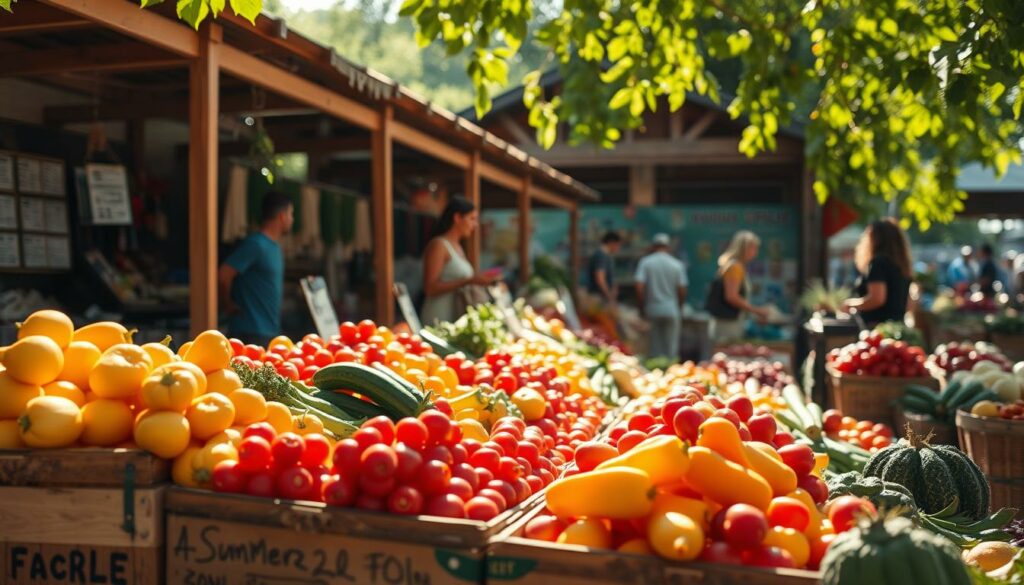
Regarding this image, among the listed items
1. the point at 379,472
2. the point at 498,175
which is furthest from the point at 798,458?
the point at 498,175

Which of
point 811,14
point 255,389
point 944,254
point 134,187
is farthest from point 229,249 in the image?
point 944,254

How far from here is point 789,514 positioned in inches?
92.1

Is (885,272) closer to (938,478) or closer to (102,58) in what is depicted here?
(938,478)

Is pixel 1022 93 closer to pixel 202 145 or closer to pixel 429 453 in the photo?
pixel 429 453

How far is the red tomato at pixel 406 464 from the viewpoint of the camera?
2.42 metres

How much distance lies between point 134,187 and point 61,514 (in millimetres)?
7360

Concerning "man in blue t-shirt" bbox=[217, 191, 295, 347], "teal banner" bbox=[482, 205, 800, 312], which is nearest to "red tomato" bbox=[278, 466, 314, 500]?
"man in blue t-shirt" bbox=[217, 191, 295, 347]

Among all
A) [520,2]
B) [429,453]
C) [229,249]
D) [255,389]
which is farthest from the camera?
[229,249]

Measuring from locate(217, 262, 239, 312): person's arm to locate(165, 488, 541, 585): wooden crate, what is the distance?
3.80 m

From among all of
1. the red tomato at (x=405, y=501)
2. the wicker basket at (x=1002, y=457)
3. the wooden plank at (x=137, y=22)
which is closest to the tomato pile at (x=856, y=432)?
the wicker basket at (x=1002, y=457)

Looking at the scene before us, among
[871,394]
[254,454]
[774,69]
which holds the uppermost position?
[774,69]

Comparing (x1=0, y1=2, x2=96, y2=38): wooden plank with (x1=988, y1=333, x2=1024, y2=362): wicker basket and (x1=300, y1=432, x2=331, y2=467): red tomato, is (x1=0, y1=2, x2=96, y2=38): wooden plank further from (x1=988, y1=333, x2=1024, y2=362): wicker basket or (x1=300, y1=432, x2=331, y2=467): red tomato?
(x1=988, y1=333, x2=1024, y2=362): wicker basket

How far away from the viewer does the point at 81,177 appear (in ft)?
27.5

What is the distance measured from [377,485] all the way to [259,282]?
4224 millimetres
